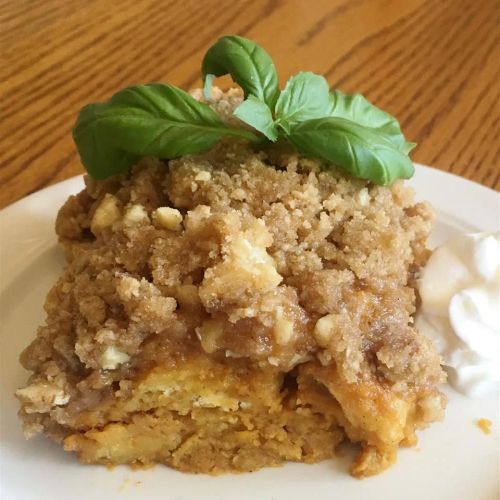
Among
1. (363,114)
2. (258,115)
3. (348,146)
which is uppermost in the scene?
(258,115)

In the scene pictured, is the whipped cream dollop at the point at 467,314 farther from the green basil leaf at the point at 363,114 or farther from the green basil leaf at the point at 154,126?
the green basil leaf at the point at 154,126

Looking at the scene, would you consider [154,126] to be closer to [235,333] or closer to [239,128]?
[239,128]

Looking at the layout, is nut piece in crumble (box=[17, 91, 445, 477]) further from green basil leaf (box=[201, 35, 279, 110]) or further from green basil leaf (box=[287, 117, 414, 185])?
green basil leaf (box=[201, 35, 279, 110])

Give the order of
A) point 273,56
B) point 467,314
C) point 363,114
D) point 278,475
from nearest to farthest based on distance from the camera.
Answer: point 278,475, point 467,314, point 363,114, point 273,56

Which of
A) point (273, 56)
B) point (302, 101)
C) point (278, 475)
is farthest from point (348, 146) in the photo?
point (273, 56)

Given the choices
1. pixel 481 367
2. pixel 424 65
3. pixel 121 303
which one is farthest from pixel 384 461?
pixel 424 65

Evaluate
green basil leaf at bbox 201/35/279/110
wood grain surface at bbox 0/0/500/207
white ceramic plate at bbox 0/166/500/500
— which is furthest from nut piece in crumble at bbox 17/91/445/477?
wood grain surface at bbox 0/0/500/207

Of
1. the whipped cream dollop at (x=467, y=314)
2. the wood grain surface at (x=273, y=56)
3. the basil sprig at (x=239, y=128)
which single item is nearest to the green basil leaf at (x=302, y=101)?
the basil sprig at (x=239, y=128)
